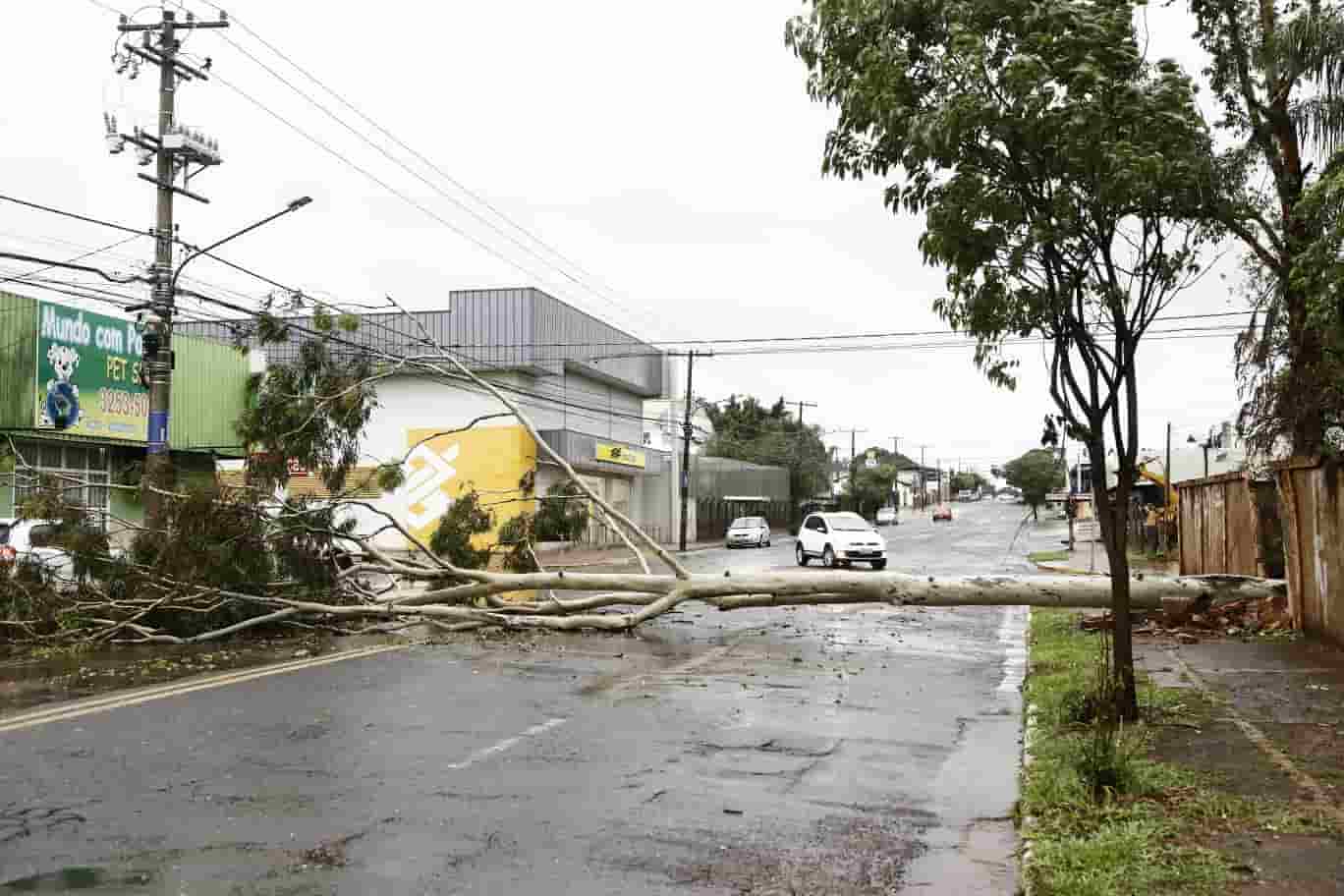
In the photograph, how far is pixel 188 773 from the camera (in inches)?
284

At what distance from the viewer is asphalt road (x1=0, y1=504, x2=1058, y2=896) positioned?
17.5 ft

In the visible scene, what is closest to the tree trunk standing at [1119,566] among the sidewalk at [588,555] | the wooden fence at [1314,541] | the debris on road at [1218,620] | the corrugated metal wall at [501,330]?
the wooden fence at [1314,541]

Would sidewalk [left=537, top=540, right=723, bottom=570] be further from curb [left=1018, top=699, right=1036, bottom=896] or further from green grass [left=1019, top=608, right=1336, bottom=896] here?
green grass [left=1019, top=608, right=1336, bottom=896]

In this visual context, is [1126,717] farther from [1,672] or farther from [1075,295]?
[1,672]

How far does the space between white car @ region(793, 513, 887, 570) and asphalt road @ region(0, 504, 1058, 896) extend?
18685 millimetres

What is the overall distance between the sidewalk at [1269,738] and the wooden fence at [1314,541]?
0.42 m

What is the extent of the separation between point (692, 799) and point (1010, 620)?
43.0 ft

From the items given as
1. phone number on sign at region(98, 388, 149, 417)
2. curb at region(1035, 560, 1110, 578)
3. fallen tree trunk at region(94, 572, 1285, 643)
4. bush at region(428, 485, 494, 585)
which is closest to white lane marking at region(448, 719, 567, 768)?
fallen tree trunk at region(94, 572, 1285, 643)

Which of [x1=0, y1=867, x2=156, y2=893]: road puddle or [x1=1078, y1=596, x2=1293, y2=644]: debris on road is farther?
[x1=1078, y1=596, x2=1293, y2=644]: debris on road

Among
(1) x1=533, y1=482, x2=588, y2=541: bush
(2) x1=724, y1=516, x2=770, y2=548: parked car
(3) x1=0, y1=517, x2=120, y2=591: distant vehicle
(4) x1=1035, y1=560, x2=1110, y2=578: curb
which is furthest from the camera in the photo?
(2) x1=724, y1=516, x2=770, y2=548: parked car

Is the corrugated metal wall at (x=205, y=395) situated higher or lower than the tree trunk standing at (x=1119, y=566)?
higher

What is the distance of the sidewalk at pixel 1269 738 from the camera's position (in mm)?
5090

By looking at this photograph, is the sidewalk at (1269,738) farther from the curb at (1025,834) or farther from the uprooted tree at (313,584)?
the uprooted tree at (313,584)

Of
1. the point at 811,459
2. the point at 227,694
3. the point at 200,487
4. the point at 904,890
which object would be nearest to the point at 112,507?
the point at 200,487
